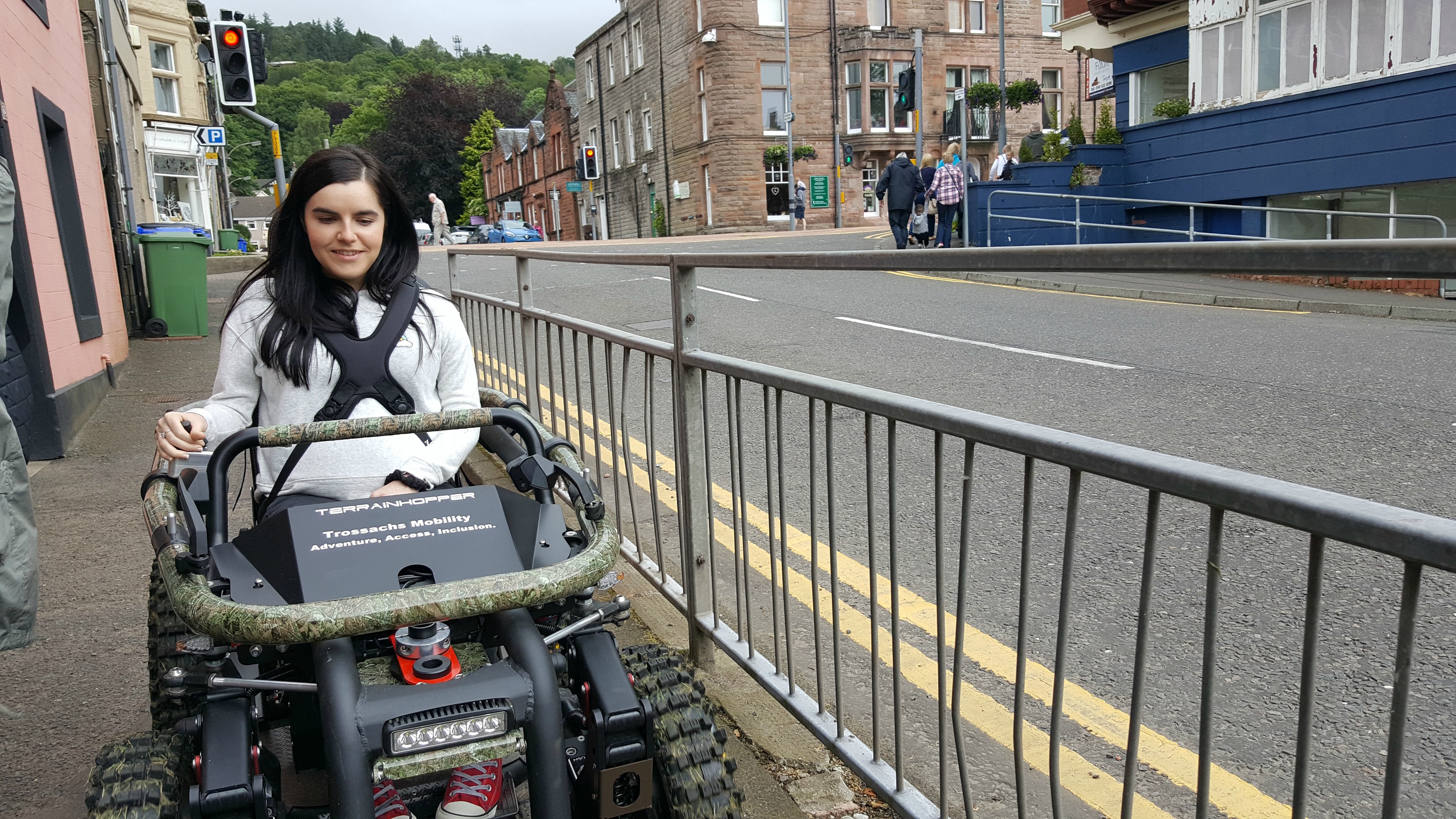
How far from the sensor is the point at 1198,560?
266cm

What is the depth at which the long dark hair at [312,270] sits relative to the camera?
2.56 m

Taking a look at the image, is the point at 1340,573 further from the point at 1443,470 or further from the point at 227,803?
the point at 227,803

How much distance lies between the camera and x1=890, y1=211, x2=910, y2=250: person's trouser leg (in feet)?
70.0

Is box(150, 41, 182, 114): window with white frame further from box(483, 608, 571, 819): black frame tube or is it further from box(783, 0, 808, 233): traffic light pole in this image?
box(483, 608, 571, 819): black frame tube

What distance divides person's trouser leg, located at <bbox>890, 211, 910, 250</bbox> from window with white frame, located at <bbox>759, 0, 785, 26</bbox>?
84.8ft

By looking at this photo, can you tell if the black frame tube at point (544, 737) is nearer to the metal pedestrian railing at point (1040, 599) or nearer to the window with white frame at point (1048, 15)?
the metal pedestrian railing at point (1040, 599)

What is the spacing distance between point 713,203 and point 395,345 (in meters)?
44.0

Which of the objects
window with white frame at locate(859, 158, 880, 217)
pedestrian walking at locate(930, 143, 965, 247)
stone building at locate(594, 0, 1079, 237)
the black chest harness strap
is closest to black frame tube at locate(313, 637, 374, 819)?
the black chest harness strap

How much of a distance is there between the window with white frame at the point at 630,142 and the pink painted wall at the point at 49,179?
43501mm

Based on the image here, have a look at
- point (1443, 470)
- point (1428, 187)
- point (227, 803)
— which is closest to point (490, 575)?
point (227, 803)

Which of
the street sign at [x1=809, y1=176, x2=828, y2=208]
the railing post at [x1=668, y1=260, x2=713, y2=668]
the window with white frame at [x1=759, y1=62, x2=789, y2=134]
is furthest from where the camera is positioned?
the street sign at [x1=809, y1=176, x2=828, y2=208]

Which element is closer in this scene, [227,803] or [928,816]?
[227,803]

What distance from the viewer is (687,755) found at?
201cm

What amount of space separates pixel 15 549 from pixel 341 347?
3.89 ft
